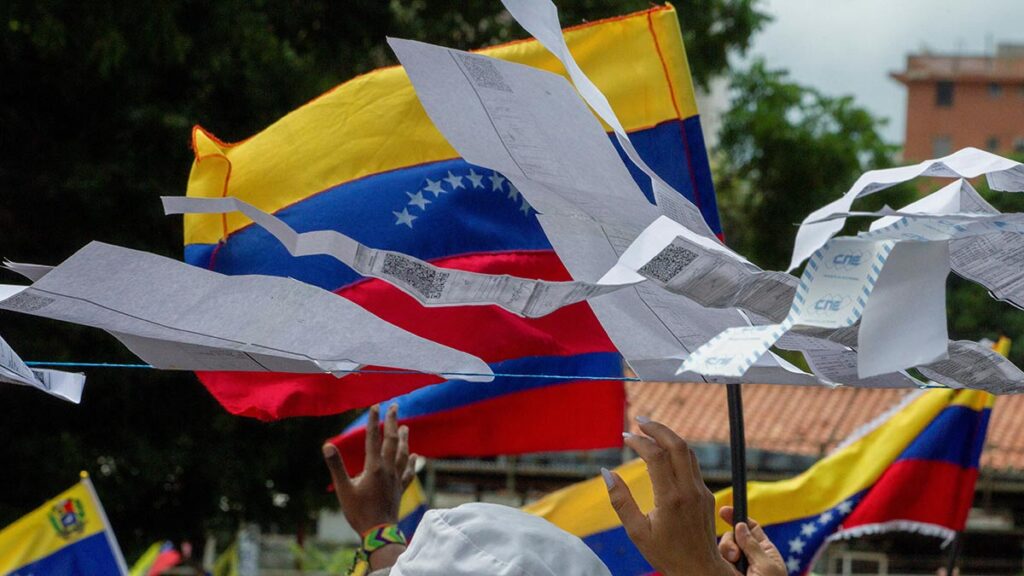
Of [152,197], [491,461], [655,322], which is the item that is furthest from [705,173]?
[491,461]

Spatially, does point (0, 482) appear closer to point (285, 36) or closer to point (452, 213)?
point (285, 36)

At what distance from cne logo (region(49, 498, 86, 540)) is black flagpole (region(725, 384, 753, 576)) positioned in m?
3.20

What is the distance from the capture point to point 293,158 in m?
3.11

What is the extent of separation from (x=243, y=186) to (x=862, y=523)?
2633 mm

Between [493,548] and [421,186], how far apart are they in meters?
1.67

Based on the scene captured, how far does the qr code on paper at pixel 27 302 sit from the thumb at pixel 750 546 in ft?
3.00

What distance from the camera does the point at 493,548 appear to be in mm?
1564

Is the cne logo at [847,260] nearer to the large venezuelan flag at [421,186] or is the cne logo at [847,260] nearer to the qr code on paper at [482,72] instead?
the qr code on paper at [482,72]

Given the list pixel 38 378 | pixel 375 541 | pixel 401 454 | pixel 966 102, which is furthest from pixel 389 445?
pixel 966 102

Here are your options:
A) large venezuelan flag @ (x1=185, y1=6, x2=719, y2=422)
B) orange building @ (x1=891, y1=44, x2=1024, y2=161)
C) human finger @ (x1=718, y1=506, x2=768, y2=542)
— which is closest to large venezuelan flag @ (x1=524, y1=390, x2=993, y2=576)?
large venezuelan flag @ (x1=185, y1=6, x2=719, y2=422)

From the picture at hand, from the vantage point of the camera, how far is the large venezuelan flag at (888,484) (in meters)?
4.57

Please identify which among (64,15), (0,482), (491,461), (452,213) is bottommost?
(491,461)

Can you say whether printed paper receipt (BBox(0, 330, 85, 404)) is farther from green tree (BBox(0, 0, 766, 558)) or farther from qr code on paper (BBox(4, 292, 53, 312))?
green tree (BBox(0, 0, 766, 558))

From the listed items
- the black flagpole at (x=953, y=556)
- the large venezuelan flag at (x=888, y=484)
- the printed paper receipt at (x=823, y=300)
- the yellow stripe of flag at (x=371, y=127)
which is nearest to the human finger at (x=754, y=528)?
the printed paper receipt at (x=823, y=300)
